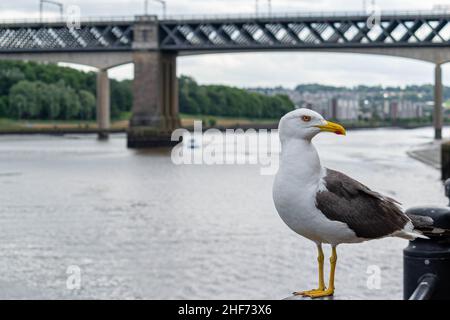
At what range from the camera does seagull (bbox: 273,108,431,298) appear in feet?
9.83

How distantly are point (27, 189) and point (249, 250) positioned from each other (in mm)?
30879

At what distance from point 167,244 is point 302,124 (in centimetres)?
3058

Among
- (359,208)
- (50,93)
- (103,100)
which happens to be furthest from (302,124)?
(50,93)

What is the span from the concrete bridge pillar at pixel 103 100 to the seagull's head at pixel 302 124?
112985 mm

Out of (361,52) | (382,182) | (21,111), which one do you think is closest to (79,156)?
(361,52)

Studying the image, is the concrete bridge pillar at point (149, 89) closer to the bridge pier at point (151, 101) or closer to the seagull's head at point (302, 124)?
the bridge pier at point (151, 101)

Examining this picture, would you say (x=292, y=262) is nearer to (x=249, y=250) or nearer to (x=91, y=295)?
(x=249, y=250)

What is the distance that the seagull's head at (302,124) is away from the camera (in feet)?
9.75

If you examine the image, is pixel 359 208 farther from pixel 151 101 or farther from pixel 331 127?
pixel 151 101

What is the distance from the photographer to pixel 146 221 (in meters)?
40.6

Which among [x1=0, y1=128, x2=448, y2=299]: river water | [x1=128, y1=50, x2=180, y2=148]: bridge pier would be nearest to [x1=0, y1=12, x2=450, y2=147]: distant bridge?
[x1=128, y1=50, x2=180, y2=148]: bridge pier

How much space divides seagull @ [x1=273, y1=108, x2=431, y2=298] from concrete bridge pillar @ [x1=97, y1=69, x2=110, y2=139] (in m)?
113

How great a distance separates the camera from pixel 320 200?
3123 millimetres

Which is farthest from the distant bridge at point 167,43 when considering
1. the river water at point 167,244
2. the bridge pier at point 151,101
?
the river water at point 167,244
